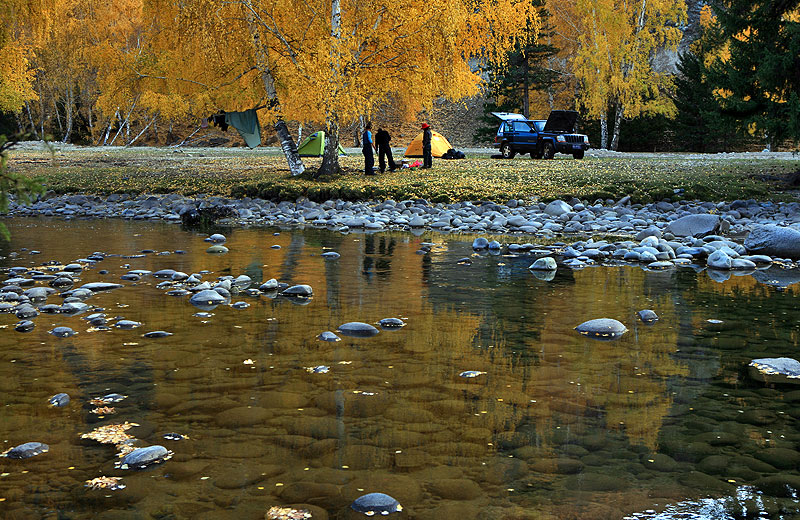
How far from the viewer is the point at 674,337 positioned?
234 inches

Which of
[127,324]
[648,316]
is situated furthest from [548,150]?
[127,324]

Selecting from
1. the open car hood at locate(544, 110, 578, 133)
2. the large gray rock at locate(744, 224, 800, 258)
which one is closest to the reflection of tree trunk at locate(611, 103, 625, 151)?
the open car hood at locate(544, 110, 578, 133)

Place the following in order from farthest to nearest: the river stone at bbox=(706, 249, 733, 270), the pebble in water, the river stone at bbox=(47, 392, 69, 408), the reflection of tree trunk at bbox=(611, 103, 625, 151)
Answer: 1. the reflection of tree trunk at bbox=(611, 103, 625, 151)
2. the river stone at bbox=(706, 249, 733, 270)
3. the pebble in water
4. the river stone at bbox=(47, 392, 69, 408)

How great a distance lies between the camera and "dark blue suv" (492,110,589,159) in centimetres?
3081

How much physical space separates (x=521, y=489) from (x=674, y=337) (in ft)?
10.3

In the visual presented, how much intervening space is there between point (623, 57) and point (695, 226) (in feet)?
98.7

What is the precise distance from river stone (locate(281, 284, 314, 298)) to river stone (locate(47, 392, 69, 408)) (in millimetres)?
3367

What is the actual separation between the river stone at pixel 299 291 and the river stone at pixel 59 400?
3.37 m

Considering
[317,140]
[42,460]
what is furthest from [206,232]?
[317,140]

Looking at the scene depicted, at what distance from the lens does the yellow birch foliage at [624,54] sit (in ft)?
130

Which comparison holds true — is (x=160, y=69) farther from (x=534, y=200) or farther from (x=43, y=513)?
(x=43, y=513)

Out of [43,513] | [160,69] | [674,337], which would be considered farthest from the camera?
[160,69]

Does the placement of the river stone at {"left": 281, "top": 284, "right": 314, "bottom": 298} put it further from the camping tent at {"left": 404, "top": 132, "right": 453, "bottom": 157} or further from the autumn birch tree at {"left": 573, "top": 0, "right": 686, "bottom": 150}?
the autumn birch tree at {"left": 573, "top": 0, "right": 686, "bottom": 150}

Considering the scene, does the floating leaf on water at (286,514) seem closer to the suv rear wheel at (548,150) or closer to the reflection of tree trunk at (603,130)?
the suv rear wheel at (548,150)
